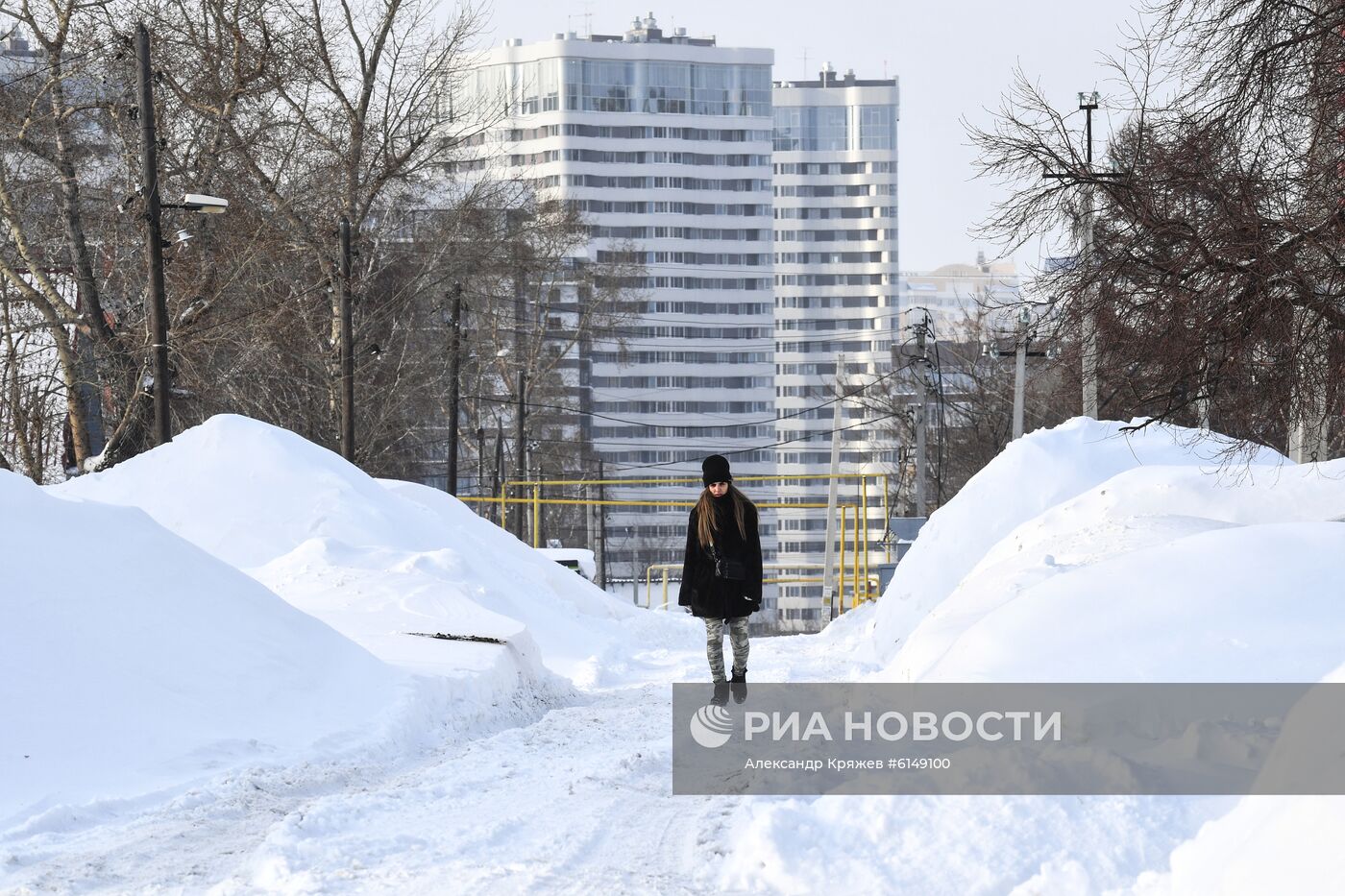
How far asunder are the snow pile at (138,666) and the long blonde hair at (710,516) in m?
2.42

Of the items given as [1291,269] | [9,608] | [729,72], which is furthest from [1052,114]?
[729,72]

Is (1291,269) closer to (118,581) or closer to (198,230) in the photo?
(118,581)

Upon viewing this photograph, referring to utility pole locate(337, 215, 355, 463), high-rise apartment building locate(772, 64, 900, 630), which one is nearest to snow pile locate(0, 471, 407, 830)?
utility pole locate(337, 215, 355, 463)

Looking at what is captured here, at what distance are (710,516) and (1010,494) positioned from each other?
9.92 m

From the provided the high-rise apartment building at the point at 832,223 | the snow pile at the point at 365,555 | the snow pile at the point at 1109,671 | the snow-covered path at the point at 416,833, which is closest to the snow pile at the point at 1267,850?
the snow pile at the point at 1109,671

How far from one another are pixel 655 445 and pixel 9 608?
112 m

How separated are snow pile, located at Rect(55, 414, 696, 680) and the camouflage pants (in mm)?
2790

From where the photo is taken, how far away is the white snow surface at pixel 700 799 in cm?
544

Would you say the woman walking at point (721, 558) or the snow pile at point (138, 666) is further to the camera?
the woman walking at point (721, 558)

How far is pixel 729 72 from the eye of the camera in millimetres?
125438

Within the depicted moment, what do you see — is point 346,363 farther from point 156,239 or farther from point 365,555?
point 365,555
